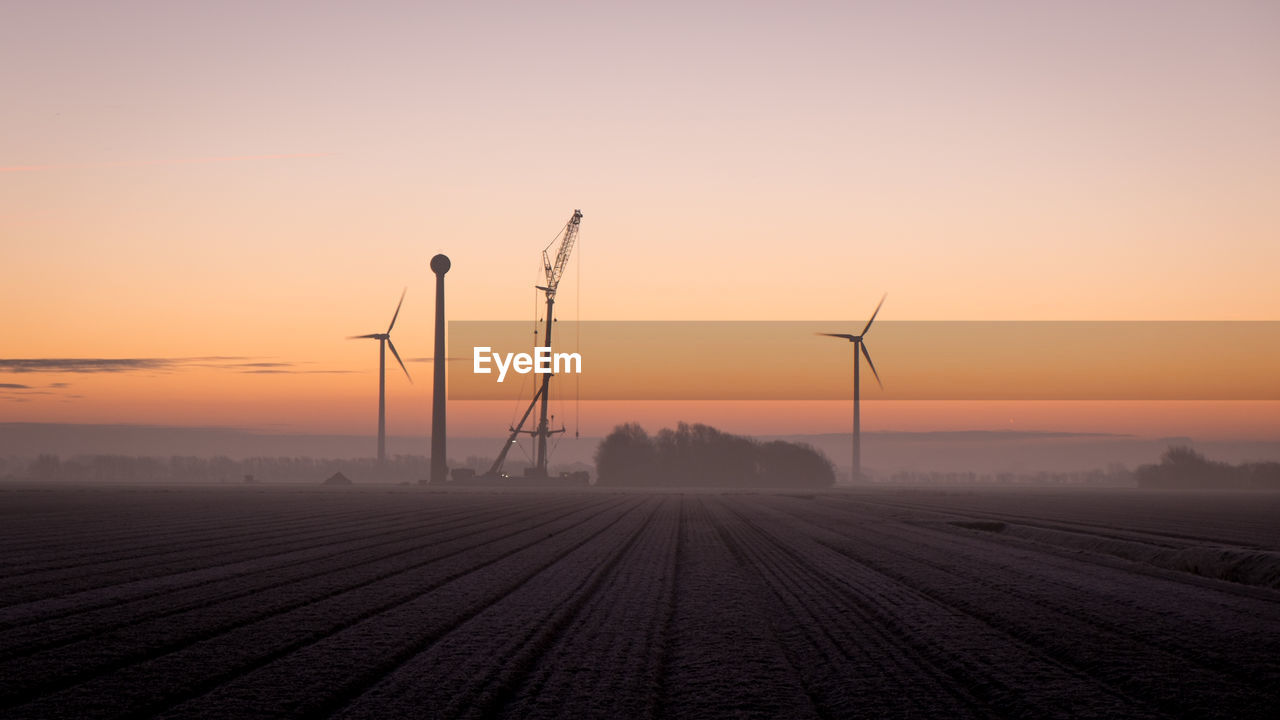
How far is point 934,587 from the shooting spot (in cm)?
1568

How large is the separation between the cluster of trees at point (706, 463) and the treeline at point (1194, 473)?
194 feet

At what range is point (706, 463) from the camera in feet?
525

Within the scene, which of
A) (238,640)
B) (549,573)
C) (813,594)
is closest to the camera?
(238,640)

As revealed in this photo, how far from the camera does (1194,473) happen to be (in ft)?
540

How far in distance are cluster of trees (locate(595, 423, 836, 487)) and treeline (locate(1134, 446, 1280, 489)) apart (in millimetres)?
58993

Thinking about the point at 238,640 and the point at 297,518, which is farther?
the point at 297,518

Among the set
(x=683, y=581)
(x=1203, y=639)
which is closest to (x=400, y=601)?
(x=683, y=581)

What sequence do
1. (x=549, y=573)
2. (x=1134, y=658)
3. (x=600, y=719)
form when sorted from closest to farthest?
(x=600, y=719), (x=1134, y=658), (x=549, y=573)

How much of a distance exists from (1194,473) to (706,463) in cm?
8738

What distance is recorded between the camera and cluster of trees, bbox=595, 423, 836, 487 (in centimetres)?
15675

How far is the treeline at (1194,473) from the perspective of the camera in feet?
525

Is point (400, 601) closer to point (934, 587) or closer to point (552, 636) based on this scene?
point (552, 636)

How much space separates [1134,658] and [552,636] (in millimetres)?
6330

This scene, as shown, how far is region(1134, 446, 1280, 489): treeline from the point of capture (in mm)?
160000
